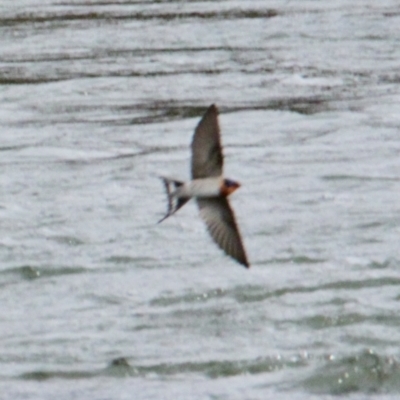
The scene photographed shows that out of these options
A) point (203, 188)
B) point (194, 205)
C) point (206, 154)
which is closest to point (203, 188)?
point (203, 188)

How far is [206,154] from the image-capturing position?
4.36 meters

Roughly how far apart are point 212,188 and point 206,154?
0.11 meters

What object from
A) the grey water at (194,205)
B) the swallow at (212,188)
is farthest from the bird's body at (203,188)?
the grey water at (194,205)

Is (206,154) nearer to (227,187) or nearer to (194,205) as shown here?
(227,187)

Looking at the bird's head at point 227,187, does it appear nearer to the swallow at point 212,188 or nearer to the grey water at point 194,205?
the swallow at point 212,188

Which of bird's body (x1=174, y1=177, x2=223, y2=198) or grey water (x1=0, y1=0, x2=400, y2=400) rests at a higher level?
bird's body (x1=174, y1=177, x2=223, y2=198)

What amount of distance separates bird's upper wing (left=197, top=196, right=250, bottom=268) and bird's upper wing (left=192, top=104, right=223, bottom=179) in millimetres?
83

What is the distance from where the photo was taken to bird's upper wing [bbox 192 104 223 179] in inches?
170

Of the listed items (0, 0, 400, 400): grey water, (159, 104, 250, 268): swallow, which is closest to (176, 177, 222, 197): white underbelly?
(159, 104, 250, 268): swallow

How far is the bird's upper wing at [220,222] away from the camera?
4320mm

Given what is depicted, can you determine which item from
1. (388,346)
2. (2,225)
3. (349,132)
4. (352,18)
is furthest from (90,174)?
(352,18)

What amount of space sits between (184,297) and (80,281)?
449mm

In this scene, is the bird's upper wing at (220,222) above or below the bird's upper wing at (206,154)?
below

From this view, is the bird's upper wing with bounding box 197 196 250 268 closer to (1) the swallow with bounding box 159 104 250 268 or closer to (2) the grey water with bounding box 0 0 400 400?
(1) the swallow with bounding box 159 104 250 268
